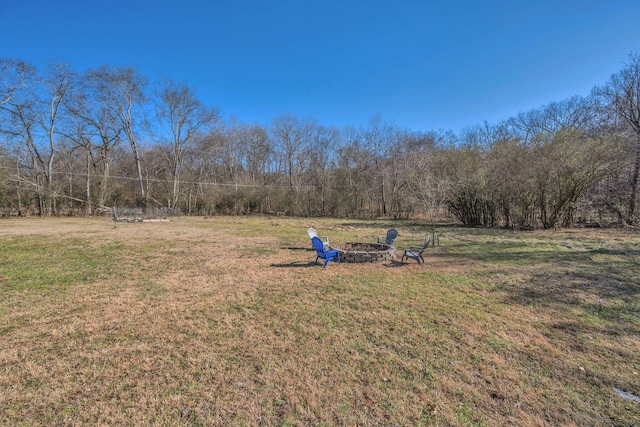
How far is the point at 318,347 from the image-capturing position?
118 inches

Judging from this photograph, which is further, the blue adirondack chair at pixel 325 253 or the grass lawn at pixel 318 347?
the blue adirondack chair at pixel 325 253

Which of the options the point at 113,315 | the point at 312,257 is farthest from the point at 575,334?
the point at 113,315

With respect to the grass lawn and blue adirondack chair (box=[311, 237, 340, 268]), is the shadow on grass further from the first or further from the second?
the grass lawn

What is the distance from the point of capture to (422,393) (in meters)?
2.29

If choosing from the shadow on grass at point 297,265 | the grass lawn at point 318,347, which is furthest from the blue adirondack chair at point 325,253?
the grass lawn at point 318,347

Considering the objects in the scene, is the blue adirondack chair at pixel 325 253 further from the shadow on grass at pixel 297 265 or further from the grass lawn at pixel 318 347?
the grass lawn at pixel 318 347

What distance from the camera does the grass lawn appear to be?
2.11 metres

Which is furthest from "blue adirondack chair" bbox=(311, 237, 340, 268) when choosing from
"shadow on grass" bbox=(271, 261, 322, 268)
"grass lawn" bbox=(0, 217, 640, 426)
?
"grass lawn" bbox=(0, 217, 640, 426)

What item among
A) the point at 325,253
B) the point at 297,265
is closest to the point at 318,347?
the point at 325,253

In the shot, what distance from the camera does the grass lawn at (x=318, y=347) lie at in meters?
2.11

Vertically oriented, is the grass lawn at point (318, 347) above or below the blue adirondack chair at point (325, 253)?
below

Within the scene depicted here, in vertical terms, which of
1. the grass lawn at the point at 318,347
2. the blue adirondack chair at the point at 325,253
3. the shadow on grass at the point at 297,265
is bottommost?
the grass lawn at the point at 318,347

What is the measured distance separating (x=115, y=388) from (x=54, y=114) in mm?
32454

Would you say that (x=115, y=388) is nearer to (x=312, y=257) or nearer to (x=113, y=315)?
(x=113, y=315)
